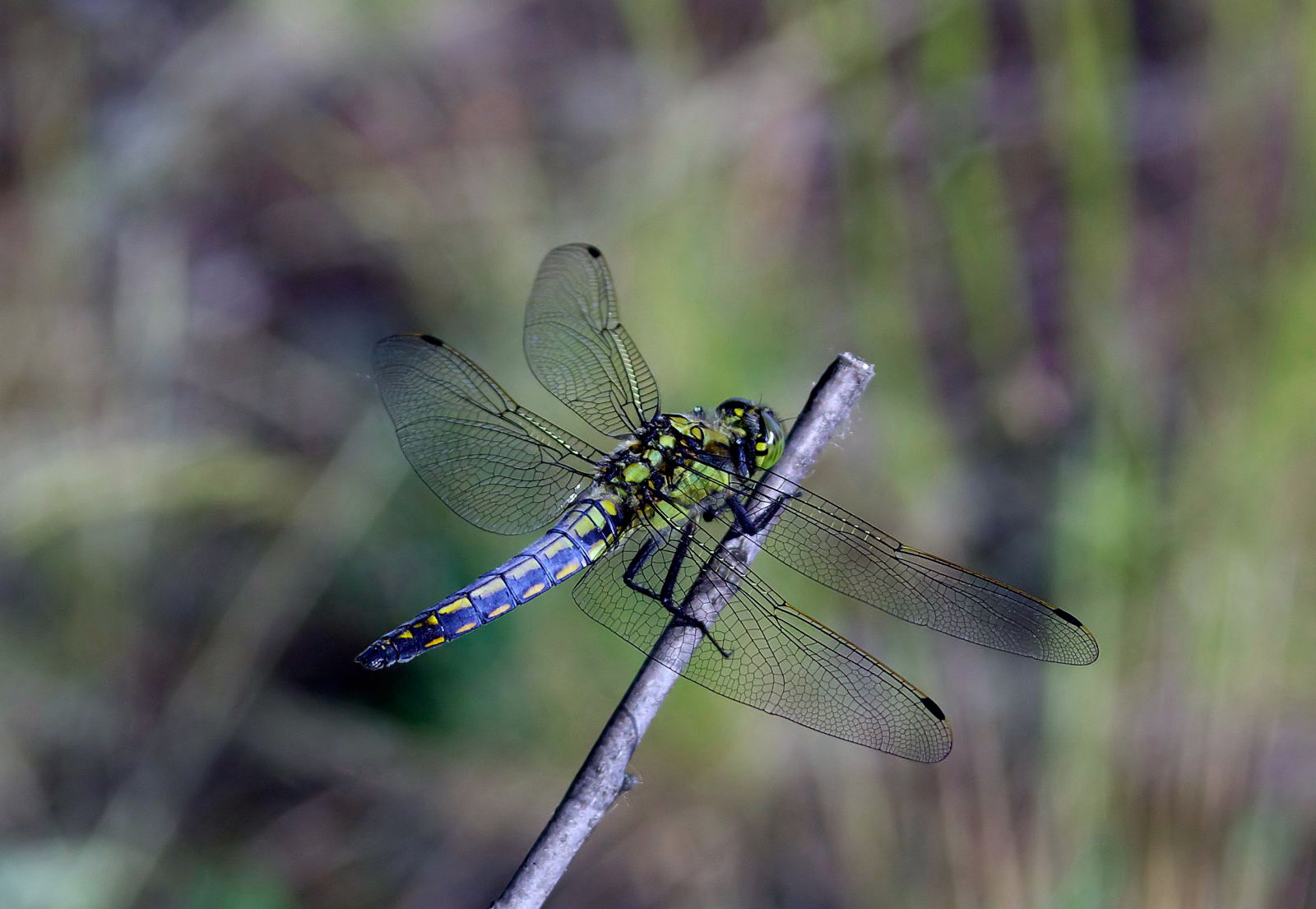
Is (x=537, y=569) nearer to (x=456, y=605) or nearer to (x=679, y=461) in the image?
(x=456, y=605)

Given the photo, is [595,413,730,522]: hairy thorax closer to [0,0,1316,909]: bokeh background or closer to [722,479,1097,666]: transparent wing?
[722,479,1097,666]: transparent wing

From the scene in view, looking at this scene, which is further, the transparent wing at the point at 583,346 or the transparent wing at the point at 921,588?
the transparent wing at the point at 583,346

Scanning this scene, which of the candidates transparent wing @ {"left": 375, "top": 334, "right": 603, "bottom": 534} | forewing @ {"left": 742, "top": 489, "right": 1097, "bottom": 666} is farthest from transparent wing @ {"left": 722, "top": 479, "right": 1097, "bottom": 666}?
transparent wing @ {"left": 375, "top": 334, "right": 603, "bottom": 534}

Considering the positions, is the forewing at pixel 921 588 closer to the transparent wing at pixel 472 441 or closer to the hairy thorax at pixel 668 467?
the hairy thorax at pixel 668 467

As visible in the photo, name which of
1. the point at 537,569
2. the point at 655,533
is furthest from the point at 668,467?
the point at 537,569

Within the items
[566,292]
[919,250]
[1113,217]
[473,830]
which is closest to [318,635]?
[473,830]

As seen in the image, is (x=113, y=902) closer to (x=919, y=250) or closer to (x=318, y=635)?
(x=318, y=635)

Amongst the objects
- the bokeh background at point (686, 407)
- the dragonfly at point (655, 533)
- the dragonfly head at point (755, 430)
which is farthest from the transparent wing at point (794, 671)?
the bokeh background at point (686, 407)
